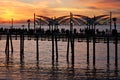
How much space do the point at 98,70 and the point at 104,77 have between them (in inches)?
231

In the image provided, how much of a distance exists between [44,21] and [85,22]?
8161 millimetres

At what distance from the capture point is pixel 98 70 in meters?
43.7

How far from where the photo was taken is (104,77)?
37.8 m

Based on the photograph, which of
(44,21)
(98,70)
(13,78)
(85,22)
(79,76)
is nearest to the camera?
(13,78)

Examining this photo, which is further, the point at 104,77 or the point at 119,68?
the point at 119,68

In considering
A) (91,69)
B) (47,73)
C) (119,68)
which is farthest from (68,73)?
(119,68)

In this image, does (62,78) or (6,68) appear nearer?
(62,78)

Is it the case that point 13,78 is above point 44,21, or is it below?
below

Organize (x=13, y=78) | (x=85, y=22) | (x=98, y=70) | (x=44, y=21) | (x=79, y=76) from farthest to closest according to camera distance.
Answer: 1. (x=44, y=21)
2. (x=85, y=22)
3. (x=98, y=70)
4. (x=79, y=76)
5. (x=13, y=78)

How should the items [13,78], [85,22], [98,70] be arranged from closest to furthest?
1. [13,78]
2. [98,70]
3. [85,22]

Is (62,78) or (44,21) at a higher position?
(44,21)

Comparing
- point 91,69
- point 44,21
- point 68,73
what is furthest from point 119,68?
point 44,21

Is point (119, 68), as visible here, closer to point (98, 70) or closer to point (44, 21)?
point (98, 70)

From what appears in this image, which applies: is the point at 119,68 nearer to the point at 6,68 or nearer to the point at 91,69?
the point at 91,69
